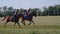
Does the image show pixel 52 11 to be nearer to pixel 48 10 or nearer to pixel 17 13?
pixel 48 10

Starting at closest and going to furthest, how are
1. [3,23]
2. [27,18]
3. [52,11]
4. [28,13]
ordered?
[28,13], [27,18], [3,23], [52,11]

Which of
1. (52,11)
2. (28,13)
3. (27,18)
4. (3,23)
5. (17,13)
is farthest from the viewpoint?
(52,11)

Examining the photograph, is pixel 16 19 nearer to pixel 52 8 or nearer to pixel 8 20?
pixel 8 20

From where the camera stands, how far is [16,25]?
25438 millimetres

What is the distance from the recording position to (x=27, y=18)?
2634 centimetres

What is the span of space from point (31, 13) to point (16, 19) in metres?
1.77

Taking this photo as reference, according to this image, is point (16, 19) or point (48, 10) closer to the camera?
point (16, 19)

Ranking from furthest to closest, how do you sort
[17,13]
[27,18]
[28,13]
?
[27,18], [28,13], [17,13]

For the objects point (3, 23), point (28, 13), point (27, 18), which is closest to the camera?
point (28, 13)

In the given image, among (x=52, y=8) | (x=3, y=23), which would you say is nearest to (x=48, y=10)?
(x=52, y=8)

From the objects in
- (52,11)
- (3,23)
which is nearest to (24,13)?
(3,23)

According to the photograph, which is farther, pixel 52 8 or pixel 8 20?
pixel 52 8

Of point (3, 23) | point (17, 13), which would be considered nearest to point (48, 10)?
point (3, 23)

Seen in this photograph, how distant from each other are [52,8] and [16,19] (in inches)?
1769
